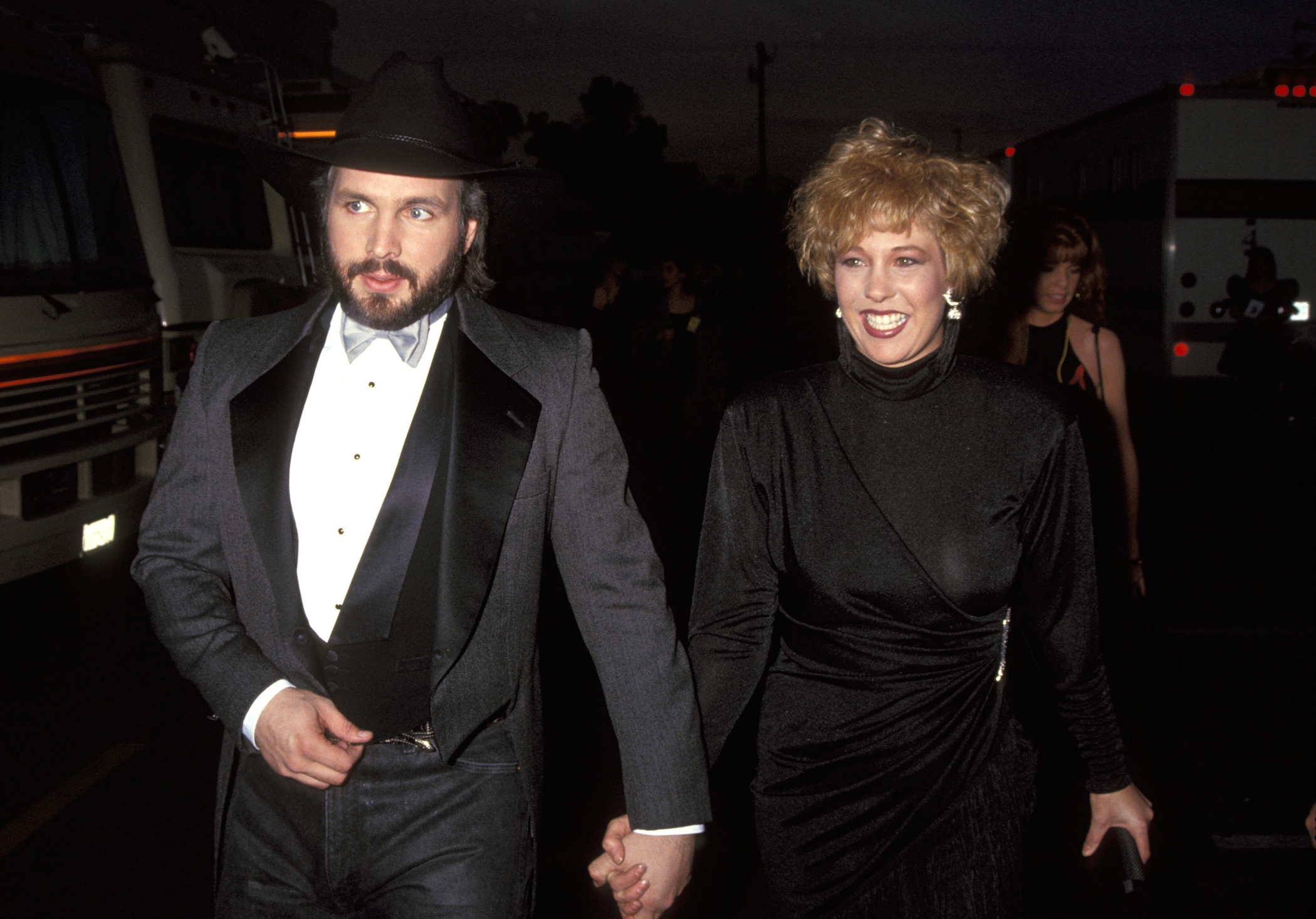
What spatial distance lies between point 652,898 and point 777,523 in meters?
0.85

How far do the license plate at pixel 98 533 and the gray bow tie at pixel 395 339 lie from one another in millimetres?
4576

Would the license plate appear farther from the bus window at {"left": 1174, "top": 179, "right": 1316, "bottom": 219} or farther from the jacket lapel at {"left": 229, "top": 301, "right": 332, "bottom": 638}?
the bus window at {"left": 1174, "top": 179, "right": 1316, "bottom": 219}

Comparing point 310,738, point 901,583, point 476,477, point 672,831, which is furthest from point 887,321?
point 310,738

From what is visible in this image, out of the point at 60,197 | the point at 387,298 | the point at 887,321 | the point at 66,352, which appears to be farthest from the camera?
the point at 60,197

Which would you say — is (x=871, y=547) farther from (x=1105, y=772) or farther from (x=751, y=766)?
(x=751, y=766)

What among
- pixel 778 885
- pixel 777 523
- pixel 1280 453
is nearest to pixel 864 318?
pixel 777 523

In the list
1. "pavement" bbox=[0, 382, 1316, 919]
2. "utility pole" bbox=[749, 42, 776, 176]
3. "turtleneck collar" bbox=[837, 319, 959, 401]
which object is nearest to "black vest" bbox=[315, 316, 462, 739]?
"turtleneck collar" bbox=[837, 319, 959, 401]

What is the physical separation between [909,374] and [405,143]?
1.20 m

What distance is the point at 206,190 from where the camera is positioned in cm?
938

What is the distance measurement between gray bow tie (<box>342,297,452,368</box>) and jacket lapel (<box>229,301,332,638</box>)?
3.8 inches

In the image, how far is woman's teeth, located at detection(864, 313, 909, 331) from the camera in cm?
253

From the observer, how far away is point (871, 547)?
244 centimetres

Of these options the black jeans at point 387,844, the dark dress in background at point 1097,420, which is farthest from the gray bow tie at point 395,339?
the dark dress in background at point 1097,420

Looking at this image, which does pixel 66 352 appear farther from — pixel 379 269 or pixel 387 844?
pixel 387 844
